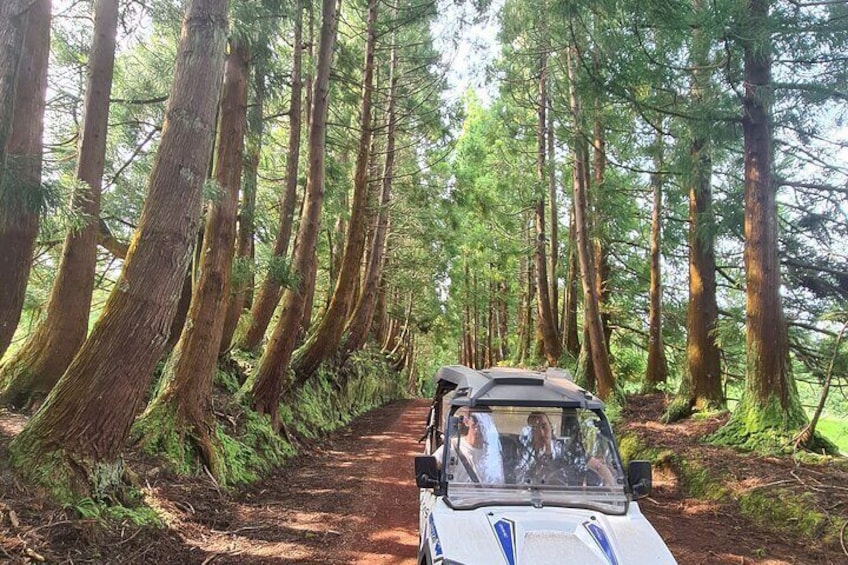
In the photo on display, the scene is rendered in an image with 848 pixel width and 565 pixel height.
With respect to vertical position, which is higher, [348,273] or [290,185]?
[290,185]

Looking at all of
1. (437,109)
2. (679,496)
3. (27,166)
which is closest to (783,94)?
(679,496)

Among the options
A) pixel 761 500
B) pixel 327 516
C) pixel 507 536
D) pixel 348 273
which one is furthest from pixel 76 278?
pixel 761 500

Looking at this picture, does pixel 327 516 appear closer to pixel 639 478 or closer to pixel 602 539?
pixel 639 478

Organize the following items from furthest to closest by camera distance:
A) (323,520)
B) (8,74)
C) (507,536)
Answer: (323,520), (8,74), (507,536)

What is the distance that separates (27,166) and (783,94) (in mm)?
9775

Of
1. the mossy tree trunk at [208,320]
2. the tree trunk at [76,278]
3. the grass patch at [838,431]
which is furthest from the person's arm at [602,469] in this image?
the tree trunk at [76,278]

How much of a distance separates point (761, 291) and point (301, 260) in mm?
7855

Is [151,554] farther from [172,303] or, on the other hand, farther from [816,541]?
[816,541]

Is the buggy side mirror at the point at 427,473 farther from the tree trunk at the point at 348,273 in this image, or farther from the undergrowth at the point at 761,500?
the tree trunk at the point at 348,273

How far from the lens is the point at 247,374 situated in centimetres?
1255

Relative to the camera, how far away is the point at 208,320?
8617 mm

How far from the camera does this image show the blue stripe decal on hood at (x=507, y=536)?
128 inches

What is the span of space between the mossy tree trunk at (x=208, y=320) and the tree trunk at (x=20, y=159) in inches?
91.8

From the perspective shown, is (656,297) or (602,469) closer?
(602,469)
